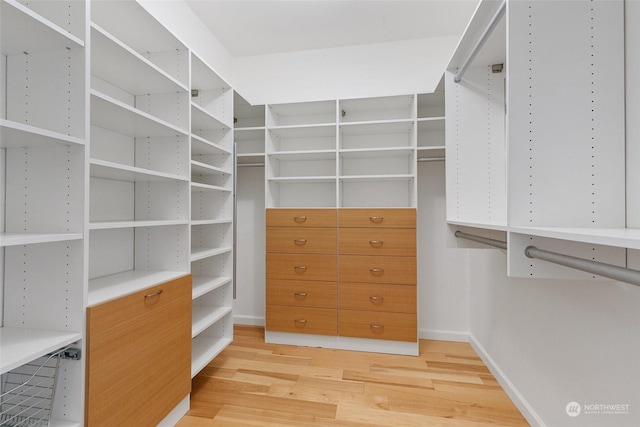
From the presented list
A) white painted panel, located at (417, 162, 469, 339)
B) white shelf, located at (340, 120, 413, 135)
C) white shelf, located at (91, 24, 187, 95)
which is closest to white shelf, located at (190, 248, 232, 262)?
white shelf, located at (91, 24, 187, 95)

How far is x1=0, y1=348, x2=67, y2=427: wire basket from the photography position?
1079 mm

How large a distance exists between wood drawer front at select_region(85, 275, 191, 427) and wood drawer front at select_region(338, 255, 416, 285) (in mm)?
1283

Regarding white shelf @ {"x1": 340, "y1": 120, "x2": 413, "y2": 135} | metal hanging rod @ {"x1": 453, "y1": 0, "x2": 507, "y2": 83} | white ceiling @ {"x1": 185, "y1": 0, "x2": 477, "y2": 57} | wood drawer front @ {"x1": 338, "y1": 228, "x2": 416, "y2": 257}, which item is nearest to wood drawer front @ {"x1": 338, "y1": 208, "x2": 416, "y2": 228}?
wood drawer front @ {"x1": 338, "y1": 228, "x2": 416, "y2": 257}

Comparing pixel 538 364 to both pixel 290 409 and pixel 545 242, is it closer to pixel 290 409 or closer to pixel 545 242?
pixel 545 242

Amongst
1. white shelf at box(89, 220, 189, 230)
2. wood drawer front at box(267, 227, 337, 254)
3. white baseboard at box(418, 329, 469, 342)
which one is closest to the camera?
white shelf at box(89, 220, 189, 230)

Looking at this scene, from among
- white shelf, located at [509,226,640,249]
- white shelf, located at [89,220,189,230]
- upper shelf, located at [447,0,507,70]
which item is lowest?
white shelf, located at [509,226,640,249]

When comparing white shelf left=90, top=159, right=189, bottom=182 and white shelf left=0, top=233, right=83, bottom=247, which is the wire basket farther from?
white shelf left=90, top=159, right=189, bottom=182

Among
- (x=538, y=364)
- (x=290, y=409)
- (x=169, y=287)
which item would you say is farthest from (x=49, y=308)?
(x=538, y=364)

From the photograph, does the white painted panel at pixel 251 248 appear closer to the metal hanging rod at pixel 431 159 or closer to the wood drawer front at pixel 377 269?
the wood drawer front at pixel 377 269

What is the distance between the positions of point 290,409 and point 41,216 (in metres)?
1.60

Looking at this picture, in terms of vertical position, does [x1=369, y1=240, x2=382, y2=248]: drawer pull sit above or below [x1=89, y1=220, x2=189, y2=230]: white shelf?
below

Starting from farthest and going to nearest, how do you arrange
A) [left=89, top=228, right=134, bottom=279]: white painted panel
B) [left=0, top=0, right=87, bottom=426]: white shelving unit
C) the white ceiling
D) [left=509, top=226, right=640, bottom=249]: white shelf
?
the white ceiling
[left=89, top=228, right=134, bottom=279]: white painted panel
[left=0, top=0, right=87, bottom=426]: white shelving unit
[left=509, top=226, right=640, bottom=249]: white shelf

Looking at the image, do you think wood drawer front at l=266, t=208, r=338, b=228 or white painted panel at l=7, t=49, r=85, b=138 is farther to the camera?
wood drawer front at l=266, t=208, r=338, b=228

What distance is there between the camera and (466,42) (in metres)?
1.61
